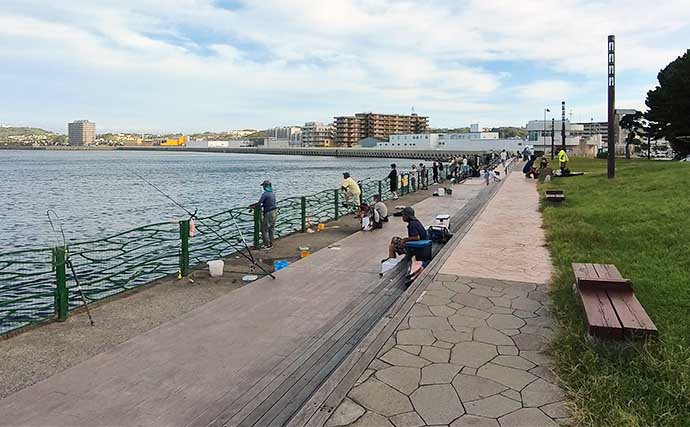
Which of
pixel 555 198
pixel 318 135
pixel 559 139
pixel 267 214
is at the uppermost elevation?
pixel 318 135

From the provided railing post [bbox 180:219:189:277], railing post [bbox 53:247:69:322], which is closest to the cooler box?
railing post [bbox 180:219:189:277]

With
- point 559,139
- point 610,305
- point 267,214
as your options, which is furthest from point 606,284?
point 559,139

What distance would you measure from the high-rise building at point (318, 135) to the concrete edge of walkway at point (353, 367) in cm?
16718

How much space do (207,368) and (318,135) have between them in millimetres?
174598

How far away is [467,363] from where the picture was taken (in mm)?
4121

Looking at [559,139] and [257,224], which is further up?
[559,139]

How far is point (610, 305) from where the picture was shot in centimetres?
443

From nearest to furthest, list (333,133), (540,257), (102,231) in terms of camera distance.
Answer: (540,257)
(102,231)
(333,133)

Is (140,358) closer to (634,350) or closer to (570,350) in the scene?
(570,350)

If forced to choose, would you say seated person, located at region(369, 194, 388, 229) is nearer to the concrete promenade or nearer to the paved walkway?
the concrete promenade

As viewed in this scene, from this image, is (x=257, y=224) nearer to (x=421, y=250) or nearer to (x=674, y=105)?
(x=421, y=250)

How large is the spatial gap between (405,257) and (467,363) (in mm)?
4010

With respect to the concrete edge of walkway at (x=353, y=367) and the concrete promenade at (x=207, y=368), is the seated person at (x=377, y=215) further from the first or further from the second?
the concrete edge of walkway at (x=353, y=367)

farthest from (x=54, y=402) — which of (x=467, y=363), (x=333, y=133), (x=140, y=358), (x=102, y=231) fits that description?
(x=333, y=133)
